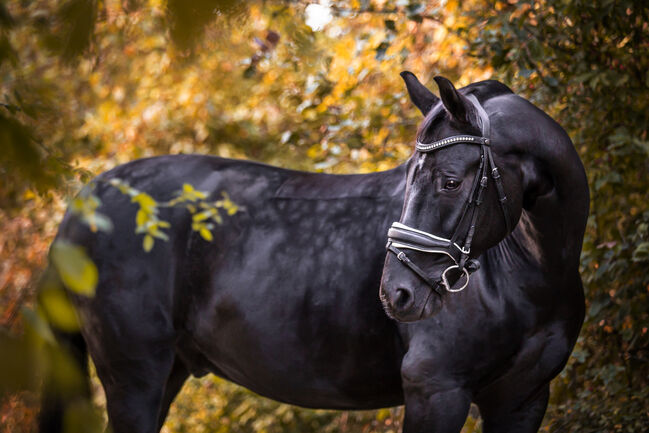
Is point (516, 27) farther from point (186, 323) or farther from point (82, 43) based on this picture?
point (82, 43)

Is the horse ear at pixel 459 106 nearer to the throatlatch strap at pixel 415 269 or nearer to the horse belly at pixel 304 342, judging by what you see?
the throatlatch strap at pixel 415 269

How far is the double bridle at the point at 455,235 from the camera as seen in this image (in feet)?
7.21

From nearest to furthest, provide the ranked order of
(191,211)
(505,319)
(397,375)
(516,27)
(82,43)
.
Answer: (82,43)
(505,319)
(397,375)
(191,211)
(516,27)

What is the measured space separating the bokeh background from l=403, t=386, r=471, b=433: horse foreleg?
1.19 metres

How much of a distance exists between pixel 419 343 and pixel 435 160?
2.13 feet

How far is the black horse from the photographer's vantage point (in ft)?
7.36

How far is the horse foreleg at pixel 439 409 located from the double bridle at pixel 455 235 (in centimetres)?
40

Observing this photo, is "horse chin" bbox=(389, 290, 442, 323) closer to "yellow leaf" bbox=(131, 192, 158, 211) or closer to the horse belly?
the horse belly

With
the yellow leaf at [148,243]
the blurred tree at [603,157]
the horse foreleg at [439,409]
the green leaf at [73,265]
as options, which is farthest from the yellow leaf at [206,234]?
the green leaf at [73,265]

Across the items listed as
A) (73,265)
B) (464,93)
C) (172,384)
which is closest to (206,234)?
(172,384)

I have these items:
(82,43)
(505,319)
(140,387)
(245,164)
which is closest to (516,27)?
(245,164)

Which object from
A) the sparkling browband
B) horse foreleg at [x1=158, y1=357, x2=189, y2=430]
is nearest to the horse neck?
the sparkling browband

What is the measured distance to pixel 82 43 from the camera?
92cm

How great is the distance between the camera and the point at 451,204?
7.29 feet
